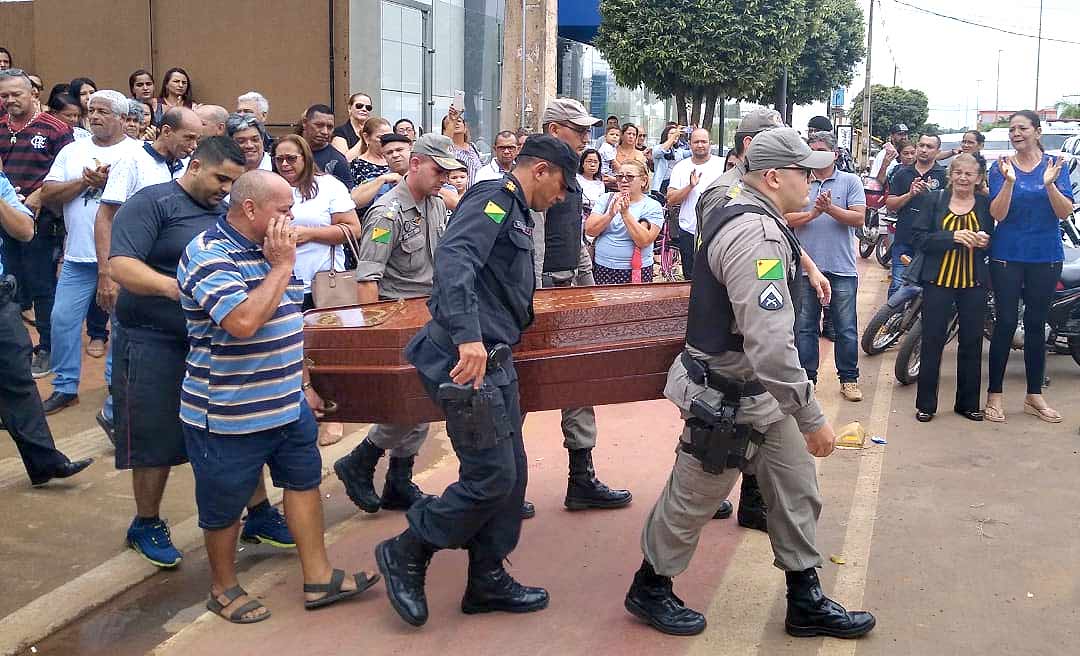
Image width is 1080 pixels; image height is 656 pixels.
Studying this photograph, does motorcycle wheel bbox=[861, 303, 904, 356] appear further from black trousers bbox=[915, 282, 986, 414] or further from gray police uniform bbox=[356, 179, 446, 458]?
gray police uniform bbox=[356, 179, 446, 458]

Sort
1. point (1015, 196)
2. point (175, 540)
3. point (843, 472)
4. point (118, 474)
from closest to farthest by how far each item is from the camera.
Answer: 1. point (175, 540)
2. point (118, 474)
3. point (843, 472)
4. point (1015, 196)

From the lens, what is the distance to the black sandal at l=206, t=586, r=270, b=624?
429cm

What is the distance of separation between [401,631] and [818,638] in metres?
1.61

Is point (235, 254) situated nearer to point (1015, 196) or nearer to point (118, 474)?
point (118, 474)

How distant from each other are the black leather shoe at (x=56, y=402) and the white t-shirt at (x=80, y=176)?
89 cm

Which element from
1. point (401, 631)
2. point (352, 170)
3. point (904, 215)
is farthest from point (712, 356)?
point (904, 215)

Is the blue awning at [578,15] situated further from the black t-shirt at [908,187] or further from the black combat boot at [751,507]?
the black combat boot at [751,507]

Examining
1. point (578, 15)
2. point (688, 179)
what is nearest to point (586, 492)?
point (688, 179)

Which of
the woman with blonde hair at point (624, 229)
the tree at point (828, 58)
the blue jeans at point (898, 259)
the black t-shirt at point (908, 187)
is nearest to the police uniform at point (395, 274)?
the woman with blonde hair at point (624, 229)

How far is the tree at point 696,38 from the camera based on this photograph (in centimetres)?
2298

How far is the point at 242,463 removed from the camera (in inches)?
163

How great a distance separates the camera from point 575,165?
4.20m

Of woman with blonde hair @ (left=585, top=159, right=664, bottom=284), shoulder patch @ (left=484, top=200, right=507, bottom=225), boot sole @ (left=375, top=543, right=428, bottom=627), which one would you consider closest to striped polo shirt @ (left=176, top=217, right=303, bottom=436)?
boot sole @ (left=375, top=543, right=428, bottom=627)

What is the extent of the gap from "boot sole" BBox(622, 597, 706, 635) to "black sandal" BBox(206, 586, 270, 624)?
4.73ft
